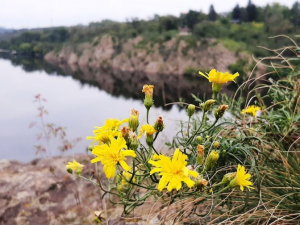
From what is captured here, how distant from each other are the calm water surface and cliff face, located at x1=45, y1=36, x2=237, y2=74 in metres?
9.44

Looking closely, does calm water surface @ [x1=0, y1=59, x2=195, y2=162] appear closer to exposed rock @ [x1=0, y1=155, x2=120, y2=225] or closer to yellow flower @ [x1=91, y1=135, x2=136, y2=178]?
exposed rock @ [x1=0, y1=155, x2=120, y2=225]

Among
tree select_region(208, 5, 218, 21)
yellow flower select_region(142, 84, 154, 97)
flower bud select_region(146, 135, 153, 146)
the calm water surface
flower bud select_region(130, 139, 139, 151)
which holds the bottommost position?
the calm water surface

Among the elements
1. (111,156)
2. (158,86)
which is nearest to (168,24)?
(158,86)

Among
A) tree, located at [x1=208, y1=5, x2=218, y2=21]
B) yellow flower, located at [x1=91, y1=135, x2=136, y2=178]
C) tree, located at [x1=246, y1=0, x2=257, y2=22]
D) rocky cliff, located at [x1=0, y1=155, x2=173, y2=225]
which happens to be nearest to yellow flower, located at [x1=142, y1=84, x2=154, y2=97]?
yellow flower, located at [x1=91, y1=135, x2=136, y2=178]

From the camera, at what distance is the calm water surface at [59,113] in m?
6.98

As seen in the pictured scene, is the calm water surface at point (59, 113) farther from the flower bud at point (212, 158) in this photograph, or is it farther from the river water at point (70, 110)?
the flower bud at point (212, 158)

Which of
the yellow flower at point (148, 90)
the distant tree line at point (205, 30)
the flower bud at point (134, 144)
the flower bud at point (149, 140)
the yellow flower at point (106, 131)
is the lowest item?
the flower bud at point (149, 140)

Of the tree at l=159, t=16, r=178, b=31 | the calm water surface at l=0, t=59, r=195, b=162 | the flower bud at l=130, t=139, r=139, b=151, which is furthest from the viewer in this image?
the tree at l=159, t=16, r=178, b=31

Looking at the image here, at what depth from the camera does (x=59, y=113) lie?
458 inches

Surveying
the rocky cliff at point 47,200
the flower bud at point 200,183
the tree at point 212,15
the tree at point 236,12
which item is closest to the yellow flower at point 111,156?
the flower bud at point 200,183

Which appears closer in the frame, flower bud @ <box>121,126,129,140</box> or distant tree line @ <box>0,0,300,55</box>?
flower bud @ <box>121,126,129,140</box>

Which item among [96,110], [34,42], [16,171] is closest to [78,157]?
[16,171]

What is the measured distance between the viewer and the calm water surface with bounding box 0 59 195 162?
6.98 metres

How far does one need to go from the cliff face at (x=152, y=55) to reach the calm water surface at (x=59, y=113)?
944 cm
